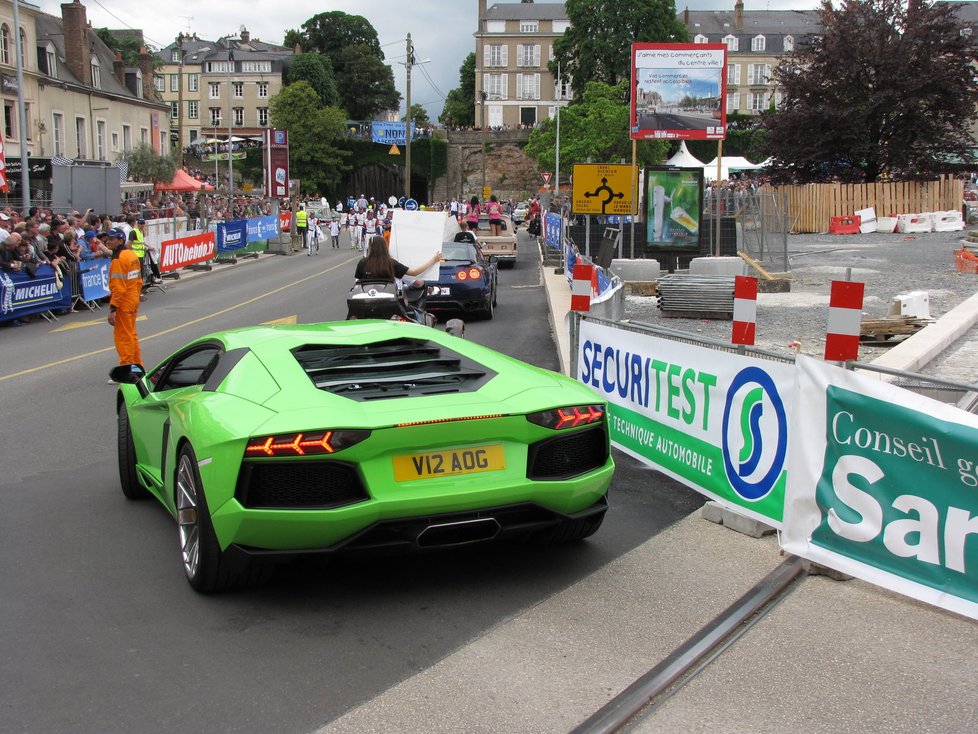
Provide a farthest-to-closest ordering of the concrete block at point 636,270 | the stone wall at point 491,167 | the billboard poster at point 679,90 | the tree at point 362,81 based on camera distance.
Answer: the tree at point 362,81 < the stone wall at point 491,167 < the billboard poster at point 679,90 < the concrete block at point 636,270

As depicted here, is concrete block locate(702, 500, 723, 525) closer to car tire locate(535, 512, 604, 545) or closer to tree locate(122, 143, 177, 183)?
car tire locate(535, 512, 604, 545)

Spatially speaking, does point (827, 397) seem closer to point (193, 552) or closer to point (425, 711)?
point (425, 711)

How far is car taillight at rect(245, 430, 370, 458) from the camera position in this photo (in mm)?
4695

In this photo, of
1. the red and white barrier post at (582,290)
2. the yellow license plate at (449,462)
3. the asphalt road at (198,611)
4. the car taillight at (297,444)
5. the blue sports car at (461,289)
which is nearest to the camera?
the asphalt road at (198,611)

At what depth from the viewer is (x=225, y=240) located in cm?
3788

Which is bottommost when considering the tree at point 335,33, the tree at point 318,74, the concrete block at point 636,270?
the concrete block at point 636,270

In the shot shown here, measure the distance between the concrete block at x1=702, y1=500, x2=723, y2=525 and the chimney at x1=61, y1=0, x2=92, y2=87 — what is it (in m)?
57.9

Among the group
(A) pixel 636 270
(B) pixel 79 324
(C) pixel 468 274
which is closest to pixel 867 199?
(A) pixel 636 270

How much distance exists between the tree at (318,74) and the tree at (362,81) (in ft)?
16.9

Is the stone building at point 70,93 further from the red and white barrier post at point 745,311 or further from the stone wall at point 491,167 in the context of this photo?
the stone wall at point 491,167

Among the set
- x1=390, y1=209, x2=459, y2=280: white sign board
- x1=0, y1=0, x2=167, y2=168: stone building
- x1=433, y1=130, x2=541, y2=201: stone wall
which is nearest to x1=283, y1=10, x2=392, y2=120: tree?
x1=433, y1=130, x2=541, y2=201: stone wall

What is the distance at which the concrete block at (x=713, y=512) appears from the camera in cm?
646

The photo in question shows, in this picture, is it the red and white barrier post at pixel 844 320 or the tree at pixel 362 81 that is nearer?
→ the red and white barrier post at pixel 844 320

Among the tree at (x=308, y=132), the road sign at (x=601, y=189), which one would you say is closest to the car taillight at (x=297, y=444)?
the road sign at (x=601, y=189)
